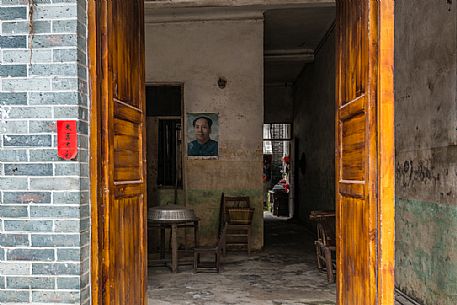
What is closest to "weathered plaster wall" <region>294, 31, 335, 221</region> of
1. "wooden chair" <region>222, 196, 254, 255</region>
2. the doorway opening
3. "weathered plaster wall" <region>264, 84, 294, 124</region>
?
the doorway opening

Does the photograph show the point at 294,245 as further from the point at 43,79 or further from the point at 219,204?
the point at 43,79

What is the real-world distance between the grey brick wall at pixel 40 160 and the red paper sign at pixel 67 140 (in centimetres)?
2

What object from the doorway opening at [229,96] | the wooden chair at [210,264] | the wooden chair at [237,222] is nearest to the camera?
the wooden chair at [210,264]

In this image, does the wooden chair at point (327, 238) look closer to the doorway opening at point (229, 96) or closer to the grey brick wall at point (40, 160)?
the doorway opening at point (229, 96)

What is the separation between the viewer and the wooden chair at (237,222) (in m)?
6.93

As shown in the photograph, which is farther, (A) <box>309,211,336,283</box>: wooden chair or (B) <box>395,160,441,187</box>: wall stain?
(A) <box>309,211,336,283</box>: wooden chair

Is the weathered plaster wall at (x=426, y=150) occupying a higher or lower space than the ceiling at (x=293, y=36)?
lower

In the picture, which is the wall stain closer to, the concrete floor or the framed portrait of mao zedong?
the concrete floor

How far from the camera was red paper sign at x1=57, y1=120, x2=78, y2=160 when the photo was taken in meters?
2.09

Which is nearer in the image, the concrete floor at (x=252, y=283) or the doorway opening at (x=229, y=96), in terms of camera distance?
the concrete floor at (x=252, y=283)

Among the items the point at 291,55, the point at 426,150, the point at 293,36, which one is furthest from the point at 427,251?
the point at 291,55

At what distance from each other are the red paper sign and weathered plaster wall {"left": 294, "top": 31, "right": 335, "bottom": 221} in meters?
6.13

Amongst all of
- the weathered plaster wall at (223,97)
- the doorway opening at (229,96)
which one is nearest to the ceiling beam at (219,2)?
the doorway opening at (229,96)

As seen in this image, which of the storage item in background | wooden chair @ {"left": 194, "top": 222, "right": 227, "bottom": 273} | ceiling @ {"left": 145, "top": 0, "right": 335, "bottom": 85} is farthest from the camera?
the storage item in background
